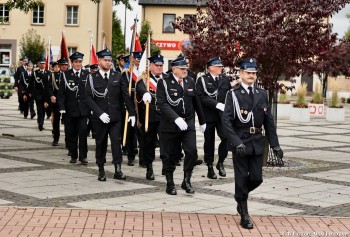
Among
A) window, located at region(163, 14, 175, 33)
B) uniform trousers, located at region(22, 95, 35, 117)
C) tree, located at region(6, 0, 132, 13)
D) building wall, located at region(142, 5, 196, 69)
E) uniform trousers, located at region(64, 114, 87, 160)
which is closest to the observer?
uniform trousers, located at region(64, 114, 87, 160)

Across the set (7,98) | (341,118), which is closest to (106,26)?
(7,98)

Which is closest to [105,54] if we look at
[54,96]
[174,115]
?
[174,115]

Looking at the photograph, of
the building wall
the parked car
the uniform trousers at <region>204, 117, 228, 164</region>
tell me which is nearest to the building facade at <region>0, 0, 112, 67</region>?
the building wall

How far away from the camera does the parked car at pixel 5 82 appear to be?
41003mm

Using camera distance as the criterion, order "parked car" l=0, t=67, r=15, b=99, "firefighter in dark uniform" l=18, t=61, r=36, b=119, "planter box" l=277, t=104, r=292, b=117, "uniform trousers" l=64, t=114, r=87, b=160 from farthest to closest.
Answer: "parked car" l=0, t=67, r=15, b=99 → "planter box" l=277, t=104, r=292, b=117 → "firefighter in dark uniform" l=18, t=61, r=36, b=119 → "uniform trousers" l=64, t=114, r=87, b=160

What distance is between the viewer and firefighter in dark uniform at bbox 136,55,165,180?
39.7 ft

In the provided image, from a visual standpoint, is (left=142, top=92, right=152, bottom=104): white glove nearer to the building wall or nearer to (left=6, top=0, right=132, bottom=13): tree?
(left=6, top=0, right=132, bottom=13): tree

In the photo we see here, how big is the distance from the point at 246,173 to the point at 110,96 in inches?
158

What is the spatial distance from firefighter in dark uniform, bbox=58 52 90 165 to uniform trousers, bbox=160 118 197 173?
3322mm

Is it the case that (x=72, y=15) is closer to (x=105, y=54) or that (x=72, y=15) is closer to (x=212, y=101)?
(x=212, y=101)

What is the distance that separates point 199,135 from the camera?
21781 mm

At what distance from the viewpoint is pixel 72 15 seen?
5828 cm

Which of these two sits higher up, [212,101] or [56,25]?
[56,25]

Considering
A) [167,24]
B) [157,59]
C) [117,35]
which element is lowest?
[157,59]
